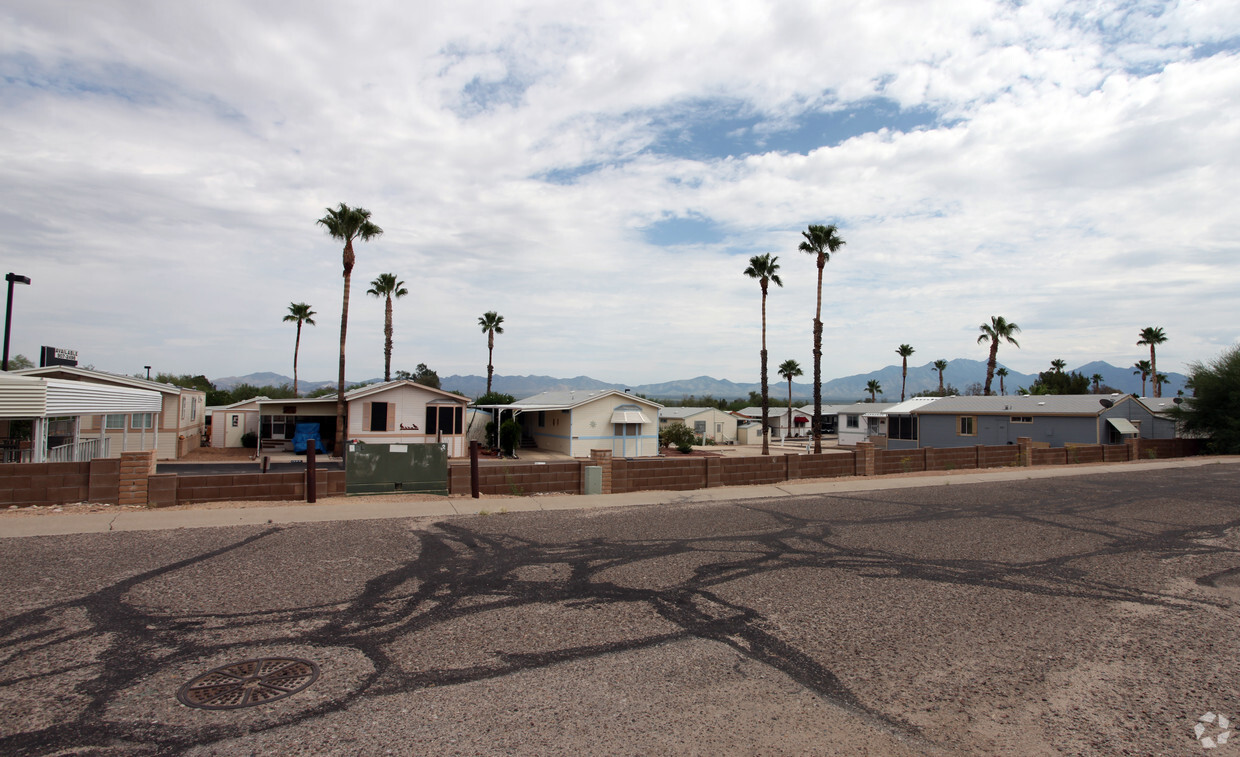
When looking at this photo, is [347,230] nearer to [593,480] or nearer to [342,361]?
[342,361]

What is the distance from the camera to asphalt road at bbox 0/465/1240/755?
14.7ft

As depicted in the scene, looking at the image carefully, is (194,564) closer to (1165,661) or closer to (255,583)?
(255,583)

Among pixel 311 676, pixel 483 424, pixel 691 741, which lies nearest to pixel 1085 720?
pixel 691 741

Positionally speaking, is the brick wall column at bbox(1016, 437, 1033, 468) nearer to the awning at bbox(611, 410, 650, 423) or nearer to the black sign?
the awning at bbox(611, 410, 650, 423)

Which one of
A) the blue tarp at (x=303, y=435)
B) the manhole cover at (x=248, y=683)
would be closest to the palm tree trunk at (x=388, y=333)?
the blue tarp at (x=303, y=435)

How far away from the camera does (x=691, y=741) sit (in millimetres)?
4371

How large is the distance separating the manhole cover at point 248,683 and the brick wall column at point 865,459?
1891 centimetres

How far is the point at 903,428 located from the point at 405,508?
126 ft

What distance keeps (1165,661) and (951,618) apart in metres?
1.76

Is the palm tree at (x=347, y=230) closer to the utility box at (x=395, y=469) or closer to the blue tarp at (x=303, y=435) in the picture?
the blue tarp at (x=303, y=435)

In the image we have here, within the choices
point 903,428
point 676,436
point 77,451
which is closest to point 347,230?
point 77,451

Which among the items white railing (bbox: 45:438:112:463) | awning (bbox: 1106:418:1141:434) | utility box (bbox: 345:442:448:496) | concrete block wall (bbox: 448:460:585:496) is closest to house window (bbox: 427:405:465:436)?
white railing (bbox: 45:438:112:463)

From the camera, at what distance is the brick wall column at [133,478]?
12648 mm

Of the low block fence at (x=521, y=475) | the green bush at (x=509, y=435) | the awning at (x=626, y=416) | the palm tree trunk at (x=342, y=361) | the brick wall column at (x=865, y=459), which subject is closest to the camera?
the low block fence at (x=521, y=475)
